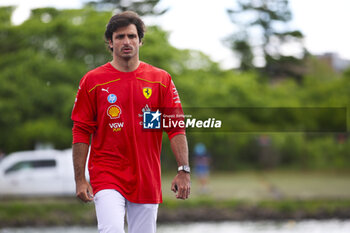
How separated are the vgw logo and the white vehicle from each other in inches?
623

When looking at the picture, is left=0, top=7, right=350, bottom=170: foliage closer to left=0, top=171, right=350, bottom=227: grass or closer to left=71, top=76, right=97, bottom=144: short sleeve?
left=0, top=171, right=350, bottom=227: grass

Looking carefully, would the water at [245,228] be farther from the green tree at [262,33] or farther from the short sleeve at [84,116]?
the green tree at [262,33]

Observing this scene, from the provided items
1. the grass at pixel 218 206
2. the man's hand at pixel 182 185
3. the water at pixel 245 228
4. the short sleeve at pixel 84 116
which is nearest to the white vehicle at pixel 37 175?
the grass at pixel 218 206

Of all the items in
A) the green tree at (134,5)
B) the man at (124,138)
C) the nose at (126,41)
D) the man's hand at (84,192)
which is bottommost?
the man's hand at (84,192)

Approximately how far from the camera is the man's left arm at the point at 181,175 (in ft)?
14.1

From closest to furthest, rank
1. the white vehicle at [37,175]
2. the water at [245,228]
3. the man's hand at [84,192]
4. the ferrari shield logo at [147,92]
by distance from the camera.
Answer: the man's hand at [84,192], the ferrari shield logo at [147,92], the water at [245,228], the white vehicle at [37,175]

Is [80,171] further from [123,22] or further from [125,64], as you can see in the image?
[123,22]

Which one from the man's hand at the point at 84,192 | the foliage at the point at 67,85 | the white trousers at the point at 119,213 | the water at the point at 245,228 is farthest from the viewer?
the foliage at the point at 67,85

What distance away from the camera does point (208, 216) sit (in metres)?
17.5

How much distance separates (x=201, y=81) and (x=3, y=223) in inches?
704

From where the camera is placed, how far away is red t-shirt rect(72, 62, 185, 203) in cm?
430

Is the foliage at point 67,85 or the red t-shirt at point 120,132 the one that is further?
the foliage at point 67,85

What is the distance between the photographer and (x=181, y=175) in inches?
170

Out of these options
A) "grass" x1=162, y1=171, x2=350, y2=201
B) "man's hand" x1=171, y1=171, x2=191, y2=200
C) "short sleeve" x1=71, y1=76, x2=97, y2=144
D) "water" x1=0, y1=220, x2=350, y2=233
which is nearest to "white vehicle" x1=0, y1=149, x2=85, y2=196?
"grass" x1=162, y1=171, x2=350, y2=201
